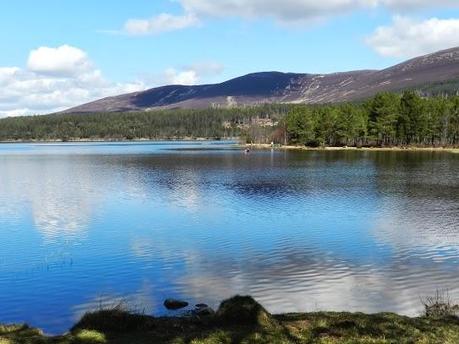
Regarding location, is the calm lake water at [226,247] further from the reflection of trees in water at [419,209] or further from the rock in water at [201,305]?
the rock in water at [201,305]

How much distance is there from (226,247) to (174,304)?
1335 cm

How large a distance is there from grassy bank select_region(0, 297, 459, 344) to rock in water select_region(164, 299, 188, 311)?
4.90m

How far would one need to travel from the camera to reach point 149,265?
30.7m

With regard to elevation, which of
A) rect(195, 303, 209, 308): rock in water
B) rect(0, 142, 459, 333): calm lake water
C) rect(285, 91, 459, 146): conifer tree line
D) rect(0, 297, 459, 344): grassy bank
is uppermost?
rect(285, 91, 459, 146): conifer tree line

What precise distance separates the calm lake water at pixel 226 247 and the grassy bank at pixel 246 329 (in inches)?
202

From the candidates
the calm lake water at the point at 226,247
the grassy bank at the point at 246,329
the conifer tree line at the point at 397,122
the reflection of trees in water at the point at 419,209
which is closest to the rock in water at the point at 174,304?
the calm lake water at the point at 226,247

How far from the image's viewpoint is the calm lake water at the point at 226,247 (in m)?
24.6

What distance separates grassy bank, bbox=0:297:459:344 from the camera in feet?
46.7

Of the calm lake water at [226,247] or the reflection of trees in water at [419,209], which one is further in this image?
the reflection of trees in water at [419,209]

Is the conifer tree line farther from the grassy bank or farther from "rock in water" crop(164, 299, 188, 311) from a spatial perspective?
the grassy bank

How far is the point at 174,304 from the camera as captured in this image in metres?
22.6

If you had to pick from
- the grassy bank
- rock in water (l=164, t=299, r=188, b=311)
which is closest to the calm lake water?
rock in water (l=164, t=299, r=188, b=311)

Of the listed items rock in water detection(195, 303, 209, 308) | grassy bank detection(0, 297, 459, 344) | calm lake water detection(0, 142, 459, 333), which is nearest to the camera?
grassy bank detection(0, 297, 459, 344)

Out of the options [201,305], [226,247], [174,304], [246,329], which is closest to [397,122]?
[226,247]
